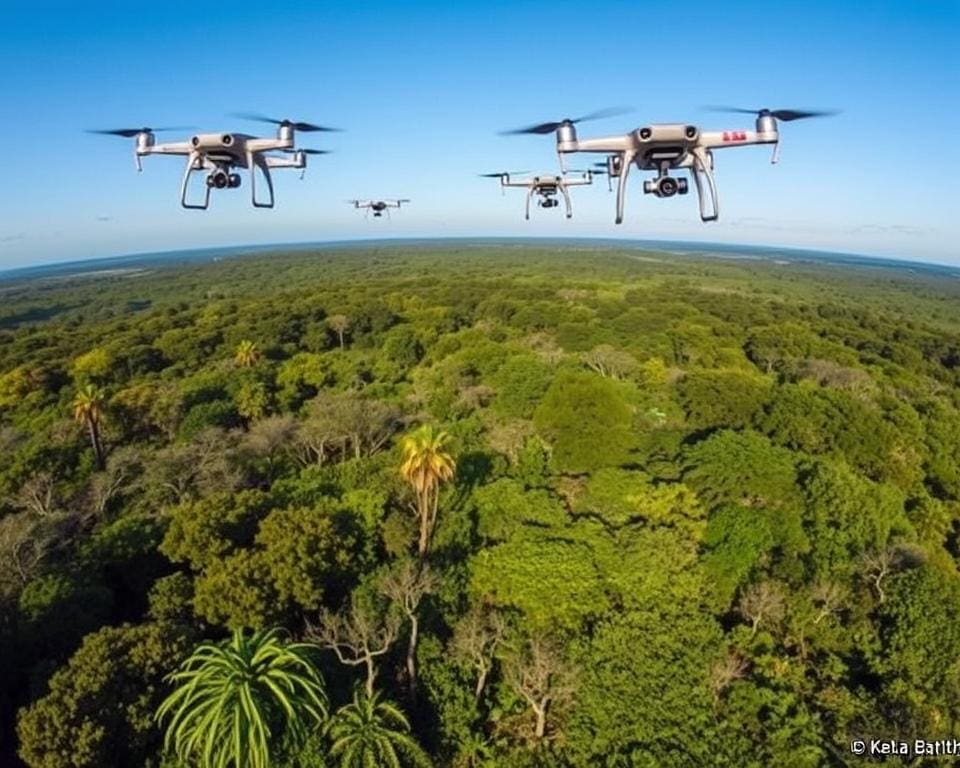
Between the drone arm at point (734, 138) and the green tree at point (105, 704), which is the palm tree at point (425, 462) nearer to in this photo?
the green tree at point (105, 704)

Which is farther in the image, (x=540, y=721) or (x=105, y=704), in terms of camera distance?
(x=540, y=721)

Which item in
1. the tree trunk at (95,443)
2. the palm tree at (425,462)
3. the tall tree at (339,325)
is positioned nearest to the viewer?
the palm tree at (425,462)

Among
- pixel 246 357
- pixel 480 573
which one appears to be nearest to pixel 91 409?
pixel 246 357

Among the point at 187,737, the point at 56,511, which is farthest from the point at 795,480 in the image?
the point at 56,511

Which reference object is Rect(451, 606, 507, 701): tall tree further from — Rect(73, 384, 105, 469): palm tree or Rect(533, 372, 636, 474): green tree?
Rect(73, 384, 105, 469): palm tree

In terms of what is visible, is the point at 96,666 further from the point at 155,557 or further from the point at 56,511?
the point at 56,511

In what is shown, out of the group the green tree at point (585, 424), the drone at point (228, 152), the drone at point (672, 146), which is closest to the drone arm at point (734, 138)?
the drone at point (672, 146)

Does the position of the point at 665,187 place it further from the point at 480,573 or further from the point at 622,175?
the point at 480,573
